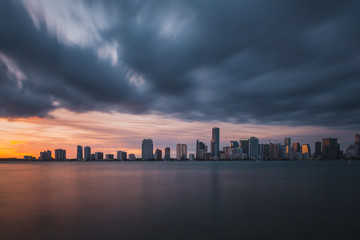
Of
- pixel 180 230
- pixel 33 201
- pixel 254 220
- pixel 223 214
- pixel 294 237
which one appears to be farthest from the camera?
pixel 33 201

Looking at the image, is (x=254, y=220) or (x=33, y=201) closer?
(x=254, y=220)

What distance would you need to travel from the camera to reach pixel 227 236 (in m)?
16.1

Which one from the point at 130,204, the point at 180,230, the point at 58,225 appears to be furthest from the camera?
the point at 130,204

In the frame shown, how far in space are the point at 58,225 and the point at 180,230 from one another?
11.0 metres

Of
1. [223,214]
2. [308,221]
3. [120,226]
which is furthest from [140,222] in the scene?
[308,221]

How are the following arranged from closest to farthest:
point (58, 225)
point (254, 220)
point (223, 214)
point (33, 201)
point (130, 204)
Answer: point (58, 225)
point (254, 220)
point (223, 214)
point (130, 204)
point (33, 201)

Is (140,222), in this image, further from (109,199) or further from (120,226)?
(109,199)

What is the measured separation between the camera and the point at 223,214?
73.2 ft

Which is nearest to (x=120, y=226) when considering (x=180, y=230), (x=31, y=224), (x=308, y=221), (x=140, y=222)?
(x=140, y=222)

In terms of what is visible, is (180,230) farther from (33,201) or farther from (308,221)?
(33,201)

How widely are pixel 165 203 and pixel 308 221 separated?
16044 mm

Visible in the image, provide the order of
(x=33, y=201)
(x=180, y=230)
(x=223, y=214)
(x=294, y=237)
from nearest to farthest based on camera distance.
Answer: (x=294, y=237) < (x=180, y=230) < (x=223, y=214) < (x=33, y=201)

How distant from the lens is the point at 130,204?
87.6 feet

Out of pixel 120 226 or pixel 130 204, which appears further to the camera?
pixel 130 204
